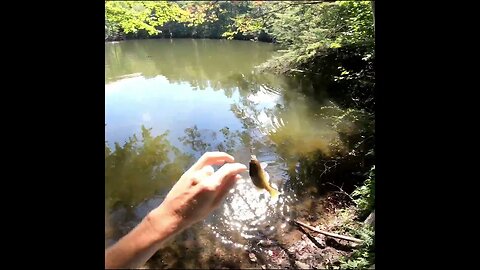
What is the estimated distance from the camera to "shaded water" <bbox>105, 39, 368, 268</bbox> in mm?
1533

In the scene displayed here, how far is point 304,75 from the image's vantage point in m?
2.99

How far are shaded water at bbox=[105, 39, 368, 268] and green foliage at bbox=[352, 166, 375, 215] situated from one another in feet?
1.16

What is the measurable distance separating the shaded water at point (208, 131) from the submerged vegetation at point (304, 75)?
Result: 0.05 feet

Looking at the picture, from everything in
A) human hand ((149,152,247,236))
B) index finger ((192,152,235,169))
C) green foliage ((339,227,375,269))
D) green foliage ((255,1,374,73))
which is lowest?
green foliage ((339,227,375,269))

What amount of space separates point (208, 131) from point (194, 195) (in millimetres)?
1142

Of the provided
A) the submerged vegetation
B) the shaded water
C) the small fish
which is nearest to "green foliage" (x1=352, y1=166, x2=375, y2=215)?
the submerged vegetation

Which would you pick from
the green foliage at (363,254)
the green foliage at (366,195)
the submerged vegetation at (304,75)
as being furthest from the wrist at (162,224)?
the green foliage at (366,195)

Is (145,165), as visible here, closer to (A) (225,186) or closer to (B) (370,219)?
(A) (225,186)

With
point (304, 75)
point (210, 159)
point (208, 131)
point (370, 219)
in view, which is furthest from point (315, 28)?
point (210, 159)

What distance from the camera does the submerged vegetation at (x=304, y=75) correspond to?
1739 mm

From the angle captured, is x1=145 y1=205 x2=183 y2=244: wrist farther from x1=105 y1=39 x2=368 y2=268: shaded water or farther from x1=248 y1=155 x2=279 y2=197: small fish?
x1=248 y1=155 x2=279 y2=197: small fish

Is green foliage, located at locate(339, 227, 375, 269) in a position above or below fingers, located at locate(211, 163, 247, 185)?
below

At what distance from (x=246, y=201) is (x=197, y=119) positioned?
0.64 meters
